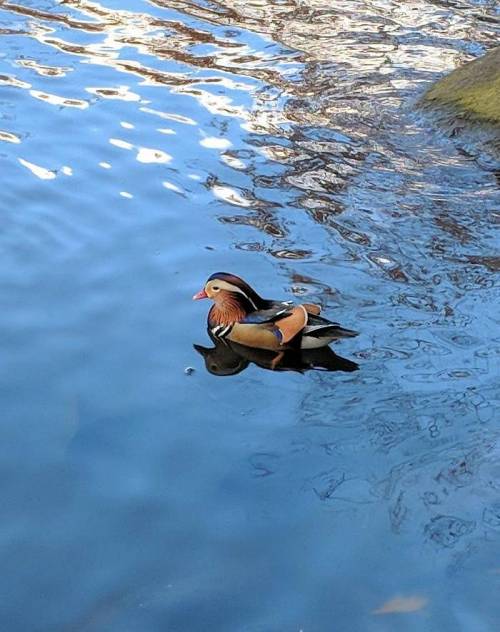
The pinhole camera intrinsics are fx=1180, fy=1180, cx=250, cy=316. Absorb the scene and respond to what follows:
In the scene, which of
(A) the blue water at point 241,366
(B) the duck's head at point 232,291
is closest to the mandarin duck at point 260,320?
(B) the duck's head at point 232,291

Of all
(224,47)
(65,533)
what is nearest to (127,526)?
(65,533)

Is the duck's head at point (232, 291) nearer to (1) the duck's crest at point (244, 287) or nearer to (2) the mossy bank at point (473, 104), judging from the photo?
(1) the duck's crest at point (244, 287)

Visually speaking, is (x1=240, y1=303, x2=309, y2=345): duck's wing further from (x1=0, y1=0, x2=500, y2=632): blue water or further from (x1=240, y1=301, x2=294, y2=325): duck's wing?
(x1=0, y1=0, x2=500, y2=632): blue water

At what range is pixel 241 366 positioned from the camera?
7.23 metres

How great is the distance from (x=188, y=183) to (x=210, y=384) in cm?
318

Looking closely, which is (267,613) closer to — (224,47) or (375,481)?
(375,481)

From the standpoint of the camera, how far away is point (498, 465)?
5789 mm

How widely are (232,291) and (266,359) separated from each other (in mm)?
484

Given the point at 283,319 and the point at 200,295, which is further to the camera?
the point at 200,295

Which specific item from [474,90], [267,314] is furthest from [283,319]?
[474,90]

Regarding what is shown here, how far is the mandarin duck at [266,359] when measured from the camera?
7094 millimetres

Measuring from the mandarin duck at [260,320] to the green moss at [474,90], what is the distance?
4.15 m

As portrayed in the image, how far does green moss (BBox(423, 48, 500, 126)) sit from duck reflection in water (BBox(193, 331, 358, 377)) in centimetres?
429

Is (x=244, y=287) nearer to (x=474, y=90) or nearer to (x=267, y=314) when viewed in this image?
(x=267, y=314)
